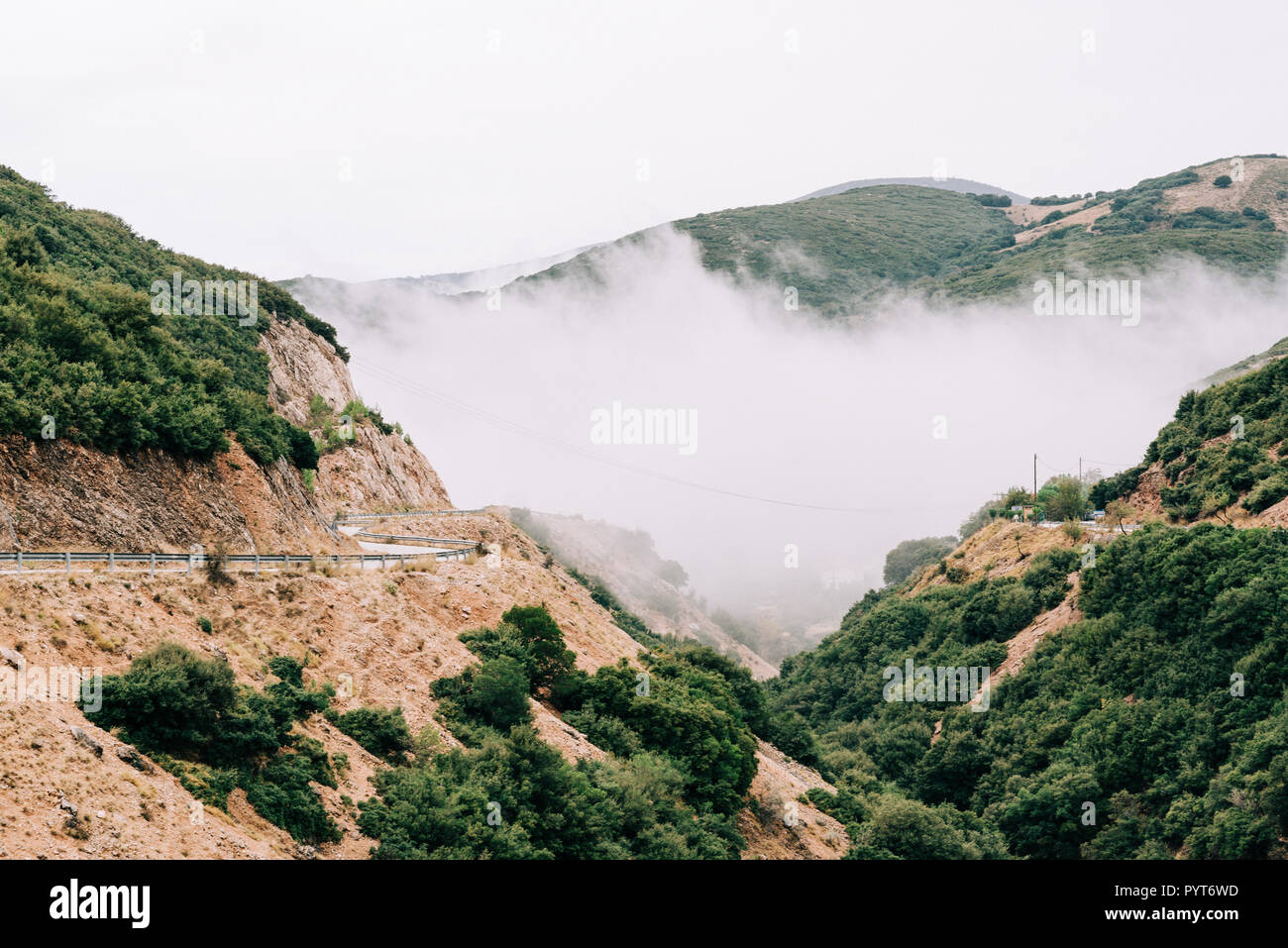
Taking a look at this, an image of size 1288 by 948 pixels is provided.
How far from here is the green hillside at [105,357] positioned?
36062mm

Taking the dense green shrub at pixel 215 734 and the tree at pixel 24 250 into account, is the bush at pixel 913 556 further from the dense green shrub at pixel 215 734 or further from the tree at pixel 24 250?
the dense green shrub at pixel 215 734

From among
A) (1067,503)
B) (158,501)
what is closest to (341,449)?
(158,501)

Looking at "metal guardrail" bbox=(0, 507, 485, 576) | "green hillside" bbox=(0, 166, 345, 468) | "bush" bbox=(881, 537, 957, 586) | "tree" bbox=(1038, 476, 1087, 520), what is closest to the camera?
"metal guardrail" bbox=(0, 507, 485, 576)

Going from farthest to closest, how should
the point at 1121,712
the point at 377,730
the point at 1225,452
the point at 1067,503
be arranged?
1. the point at 1067,503
2. the point at 1225,452
3. the point at 1121,712
4. the point at 377,730

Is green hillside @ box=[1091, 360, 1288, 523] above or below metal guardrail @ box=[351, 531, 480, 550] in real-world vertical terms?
above

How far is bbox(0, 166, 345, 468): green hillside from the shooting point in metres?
36.1

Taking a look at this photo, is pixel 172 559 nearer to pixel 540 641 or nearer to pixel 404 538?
pixel 540 641

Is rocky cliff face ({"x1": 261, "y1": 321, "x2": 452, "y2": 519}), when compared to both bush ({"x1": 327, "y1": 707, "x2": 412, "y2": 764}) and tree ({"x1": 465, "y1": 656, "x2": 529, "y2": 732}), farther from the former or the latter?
bush ({"x1": 327, "y1": 707, "x2": 412, "y2": 764})

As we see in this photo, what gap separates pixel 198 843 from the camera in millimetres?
21328

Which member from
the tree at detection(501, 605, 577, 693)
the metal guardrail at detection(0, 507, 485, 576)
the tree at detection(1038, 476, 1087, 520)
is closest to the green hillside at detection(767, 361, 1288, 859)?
the tree at detection(1038, 476, 1087, 520)

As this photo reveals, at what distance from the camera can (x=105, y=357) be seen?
40.5m

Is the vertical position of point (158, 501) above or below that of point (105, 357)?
below

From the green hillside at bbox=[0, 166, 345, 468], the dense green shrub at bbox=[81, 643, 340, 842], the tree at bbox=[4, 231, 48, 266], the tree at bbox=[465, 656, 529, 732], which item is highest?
the tree at bbox=[4, 231, 48, 266]

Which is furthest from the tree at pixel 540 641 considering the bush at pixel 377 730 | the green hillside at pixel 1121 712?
the green hillside at pixel 1121 712
